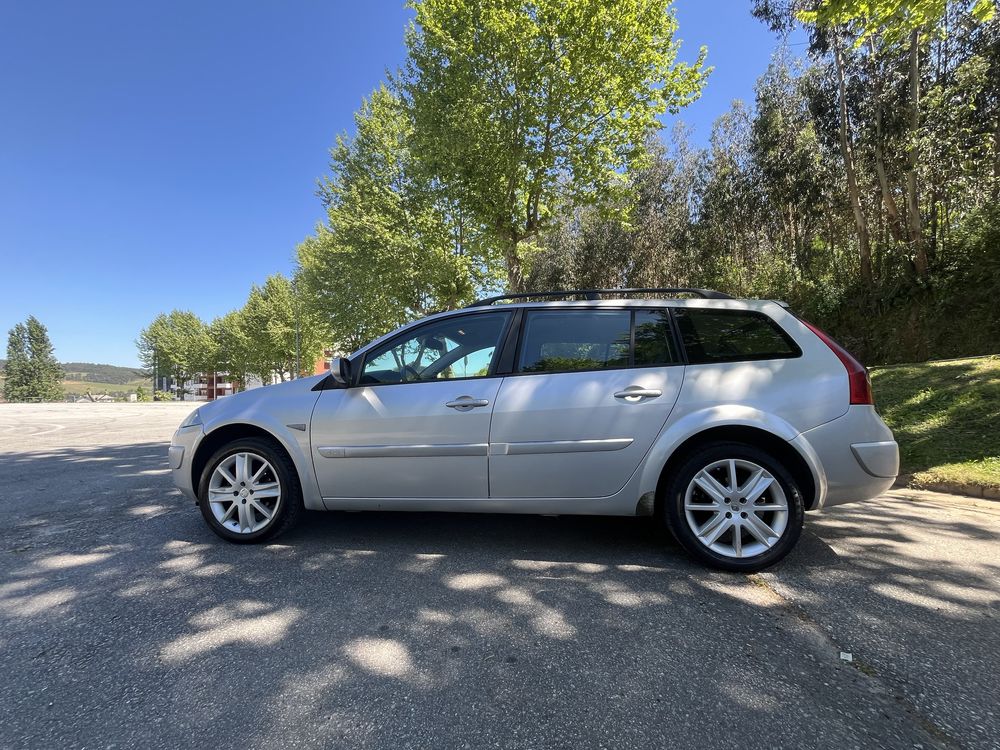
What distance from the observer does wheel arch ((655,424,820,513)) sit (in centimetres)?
295

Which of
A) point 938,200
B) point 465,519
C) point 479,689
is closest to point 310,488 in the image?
point 465,519

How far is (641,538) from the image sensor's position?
11.5 ft

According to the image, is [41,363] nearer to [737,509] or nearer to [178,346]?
[178,346]

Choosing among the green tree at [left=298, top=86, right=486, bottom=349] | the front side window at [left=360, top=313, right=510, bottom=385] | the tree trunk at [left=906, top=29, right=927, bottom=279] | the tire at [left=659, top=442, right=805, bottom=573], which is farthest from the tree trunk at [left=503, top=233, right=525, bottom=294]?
the tree trunk at [left=906, top=29, right=927, bottom=279]

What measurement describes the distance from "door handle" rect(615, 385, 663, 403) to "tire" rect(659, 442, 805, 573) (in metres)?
0.44

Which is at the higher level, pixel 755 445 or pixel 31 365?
pixel 31 365

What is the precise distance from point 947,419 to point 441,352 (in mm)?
6812

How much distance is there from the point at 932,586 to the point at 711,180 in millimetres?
22083

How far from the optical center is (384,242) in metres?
16.3

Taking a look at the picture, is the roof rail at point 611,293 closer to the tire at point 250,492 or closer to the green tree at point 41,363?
the tire at point 250,492

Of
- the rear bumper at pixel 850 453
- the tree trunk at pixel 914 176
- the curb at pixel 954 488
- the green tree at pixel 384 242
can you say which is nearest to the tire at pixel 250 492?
the rear bumper at pixel 850 453

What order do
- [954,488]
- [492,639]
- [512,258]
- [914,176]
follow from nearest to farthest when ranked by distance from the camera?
[492,639] < [954,488] < [512,258] < [914,176]

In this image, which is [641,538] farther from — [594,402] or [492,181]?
[492,181]

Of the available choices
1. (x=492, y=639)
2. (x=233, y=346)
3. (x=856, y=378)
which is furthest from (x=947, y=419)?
(x=233, y=346)
